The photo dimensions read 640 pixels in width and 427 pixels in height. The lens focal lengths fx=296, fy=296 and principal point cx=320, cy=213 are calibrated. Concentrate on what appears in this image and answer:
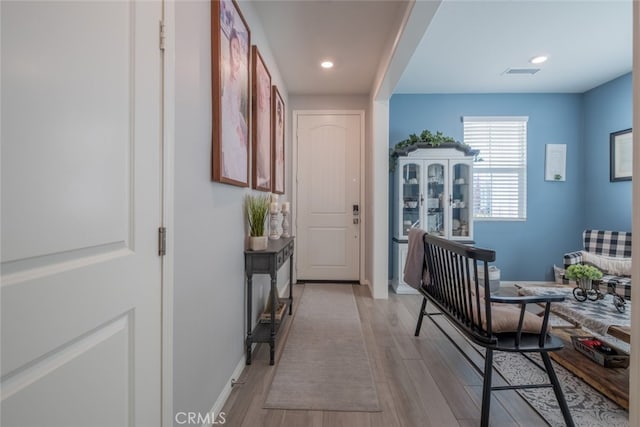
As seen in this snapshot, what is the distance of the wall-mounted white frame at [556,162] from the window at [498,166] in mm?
326

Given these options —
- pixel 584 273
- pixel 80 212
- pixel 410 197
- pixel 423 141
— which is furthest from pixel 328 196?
pixel 80 212

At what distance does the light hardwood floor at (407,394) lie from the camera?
5.08 feet

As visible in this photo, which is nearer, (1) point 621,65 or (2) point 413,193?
(1) point 621,65

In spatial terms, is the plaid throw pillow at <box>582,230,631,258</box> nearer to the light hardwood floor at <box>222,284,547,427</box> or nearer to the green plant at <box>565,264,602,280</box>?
the green plant at <box>565,264,602,280</box>

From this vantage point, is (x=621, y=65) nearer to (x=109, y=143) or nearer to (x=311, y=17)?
(x=311, y=17)

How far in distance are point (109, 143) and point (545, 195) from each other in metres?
5.27

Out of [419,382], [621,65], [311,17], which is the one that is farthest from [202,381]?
[621,65]

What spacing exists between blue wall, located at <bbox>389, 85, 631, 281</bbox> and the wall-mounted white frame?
6cm

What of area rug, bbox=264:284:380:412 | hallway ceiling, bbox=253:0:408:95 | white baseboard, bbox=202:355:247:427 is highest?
hallway ceiling, bbox=253:0:408:95

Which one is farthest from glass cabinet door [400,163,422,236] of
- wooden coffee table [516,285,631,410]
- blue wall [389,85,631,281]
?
wooden coffee table [516,285,631,410]

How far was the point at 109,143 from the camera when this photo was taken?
2.59 feet

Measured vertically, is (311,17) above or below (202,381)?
above

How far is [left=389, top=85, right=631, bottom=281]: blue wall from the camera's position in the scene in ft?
14.2

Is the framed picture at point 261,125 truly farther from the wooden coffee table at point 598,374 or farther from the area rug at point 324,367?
the wooden coffee table at point 598,374
